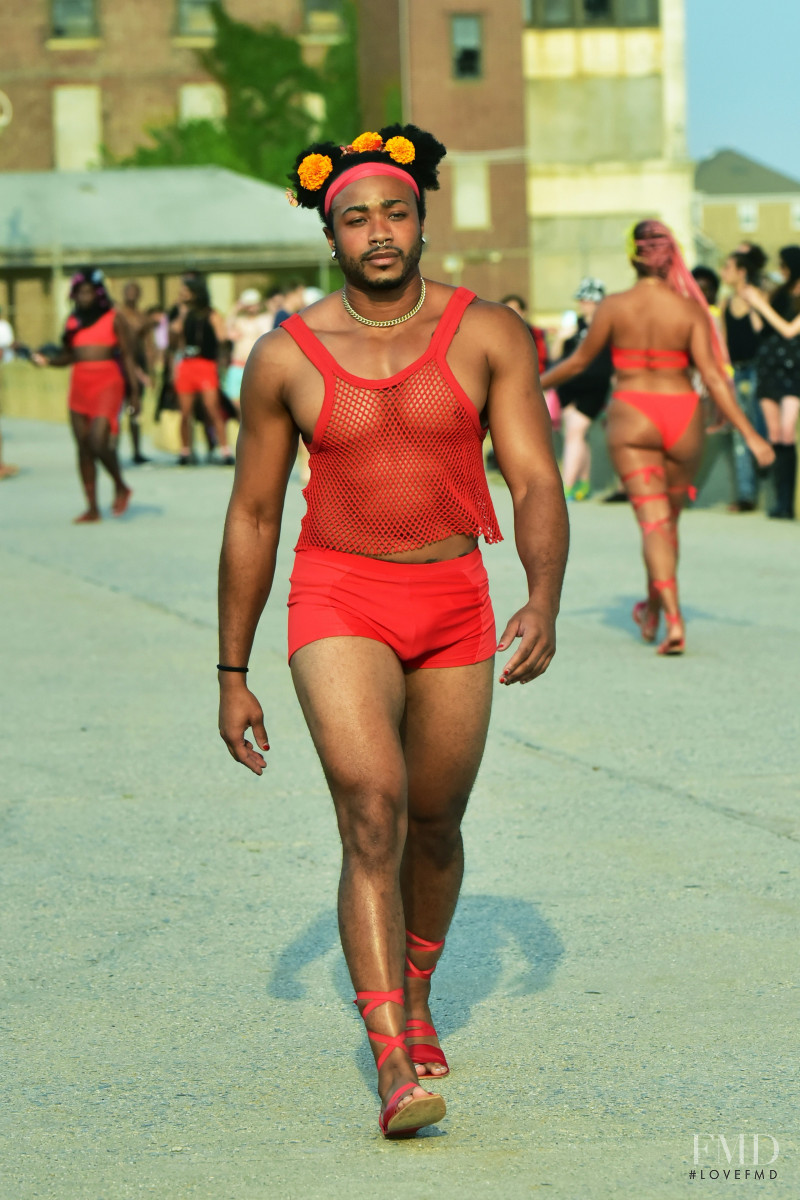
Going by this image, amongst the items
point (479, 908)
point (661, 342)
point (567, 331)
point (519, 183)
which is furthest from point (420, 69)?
point (479, 908)

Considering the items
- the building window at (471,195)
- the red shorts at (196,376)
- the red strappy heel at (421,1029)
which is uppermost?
the building window at (471,195)

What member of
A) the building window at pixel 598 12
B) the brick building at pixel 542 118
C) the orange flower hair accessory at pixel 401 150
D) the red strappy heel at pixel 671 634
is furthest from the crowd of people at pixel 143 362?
the building window at pixel 598 12

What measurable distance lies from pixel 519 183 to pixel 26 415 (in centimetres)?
2547

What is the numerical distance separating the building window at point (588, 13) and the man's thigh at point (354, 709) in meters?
56.4

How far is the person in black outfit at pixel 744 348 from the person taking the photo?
50.8 feet

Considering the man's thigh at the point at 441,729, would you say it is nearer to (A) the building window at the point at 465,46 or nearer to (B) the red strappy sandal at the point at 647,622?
(B) the red strappy sandal at the point at 647,622

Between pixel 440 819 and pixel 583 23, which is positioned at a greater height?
pixel 583 23

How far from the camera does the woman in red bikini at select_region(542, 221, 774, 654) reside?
9508 millimetres

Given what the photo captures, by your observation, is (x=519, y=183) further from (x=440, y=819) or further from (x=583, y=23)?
(x=440, y=819)

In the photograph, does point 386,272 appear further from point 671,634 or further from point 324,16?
point 324,16

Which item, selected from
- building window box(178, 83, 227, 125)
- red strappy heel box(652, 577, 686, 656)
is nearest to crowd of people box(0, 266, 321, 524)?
red strappy heel box(652, 577, 686, 656)

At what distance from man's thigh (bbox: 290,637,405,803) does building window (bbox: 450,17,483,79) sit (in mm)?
54982

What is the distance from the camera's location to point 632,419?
9.58 metres

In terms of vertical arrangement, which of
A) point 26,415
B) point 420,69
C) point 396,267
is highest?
point 420,69
